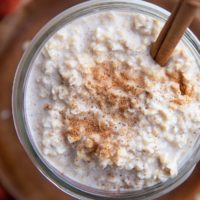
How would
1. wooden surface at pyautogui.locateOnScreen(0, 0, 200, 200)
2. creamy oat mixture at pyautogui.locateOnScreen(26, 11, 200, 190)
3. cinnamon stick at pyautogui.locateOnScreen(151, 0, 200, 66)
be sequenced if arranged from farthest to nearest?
wooden surface at pyautogui.locateOnScreen(0, 0, 200, 200) < creamy oat mixture at pyautogui.locateOnScreen(26, 11, 200, 190) < cinnamon stick at pyautogui.locateOnScreen(151, 0, 200, 66)

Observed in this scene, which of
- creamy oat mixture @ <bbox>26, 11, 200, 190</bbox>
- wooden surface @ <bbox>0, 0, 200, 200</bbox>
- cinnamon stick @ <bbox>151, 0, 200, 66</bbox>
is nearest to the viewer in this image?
cinnamon stick @ <bbox>151, 0, 200, 66</bbox>

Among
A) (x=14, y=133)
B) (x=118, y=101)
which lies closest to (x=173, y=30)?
(x=118, y=101)

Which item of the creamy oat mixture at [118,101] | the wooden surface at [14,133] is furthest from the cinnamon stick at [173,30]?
the wooden surface at [14,133]

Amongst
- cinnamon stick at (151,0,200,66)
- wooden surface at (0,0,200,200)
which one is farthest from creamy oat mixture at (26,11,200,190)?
wooden surface at (0,0,200,200)

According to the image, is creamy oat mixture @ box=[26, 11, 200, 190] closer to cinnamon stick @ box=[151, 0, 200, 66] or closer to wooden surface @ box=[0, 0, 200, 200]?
cinnamon stick @ box=[151, 0, 200, 66]

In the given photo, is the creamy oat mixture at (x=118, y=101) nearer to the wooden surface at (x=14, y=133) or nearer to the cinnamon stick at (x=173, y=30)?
the cinnamon stick at (x=173, y=30)

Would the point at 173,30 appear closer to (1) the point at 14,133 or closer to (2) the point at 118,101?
(2) the point at 118,101

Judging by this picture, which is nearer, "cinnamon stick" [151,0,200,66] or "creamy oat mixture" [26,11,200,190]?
"cinnamon stick" [151,0,200,66]
